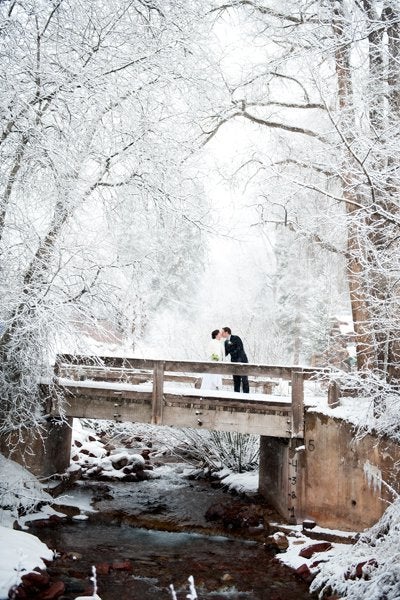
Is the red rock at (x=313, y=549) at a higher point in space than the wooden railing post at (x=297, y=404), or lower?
lower

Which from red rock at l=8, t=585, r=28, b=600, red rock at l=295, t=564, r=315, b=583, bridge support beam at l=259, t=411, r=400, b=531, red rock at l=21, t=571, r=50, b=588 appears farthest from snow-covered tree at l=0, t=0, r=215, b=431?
red rock at l=295, t=564, r=315, b=583

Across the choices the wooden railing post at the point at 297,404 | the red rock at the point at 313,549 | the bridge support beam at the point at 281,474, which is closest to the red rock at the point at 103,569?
the red rock at the point at 313,549

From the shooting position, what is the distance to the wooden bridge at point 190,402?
9.67 metres

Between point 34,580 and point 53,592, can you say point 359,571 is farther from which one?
point 34,580

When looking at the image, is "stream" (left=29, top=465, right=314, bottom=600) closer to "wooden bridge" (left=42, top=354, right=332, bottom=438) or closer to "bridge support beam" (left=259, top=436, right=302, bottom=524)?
"bridge support beam" (left=259, top=436, right=302, bottom=524)

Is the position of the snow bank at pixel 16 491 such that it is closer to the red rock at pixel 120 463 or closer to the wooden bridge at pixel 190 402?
the wooden bridge at pixel 190 402

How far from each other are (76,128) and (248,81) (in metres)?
5.16

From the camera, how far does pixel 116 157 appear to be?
27.1 ft

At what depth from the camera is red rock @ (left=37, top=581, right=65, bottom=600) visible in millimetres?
5875

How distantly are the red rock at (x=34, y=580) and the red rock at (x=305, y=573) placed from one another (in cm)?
344

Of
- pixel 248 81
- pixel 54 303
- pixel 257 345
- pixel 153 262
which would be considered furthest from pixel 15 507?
pixel 257 345

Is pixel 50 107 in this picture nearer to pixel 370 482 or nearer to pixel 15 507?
pixel 15 507

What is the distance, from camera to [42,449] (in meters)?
10.6

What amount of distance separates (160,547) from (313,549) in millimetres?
2392
